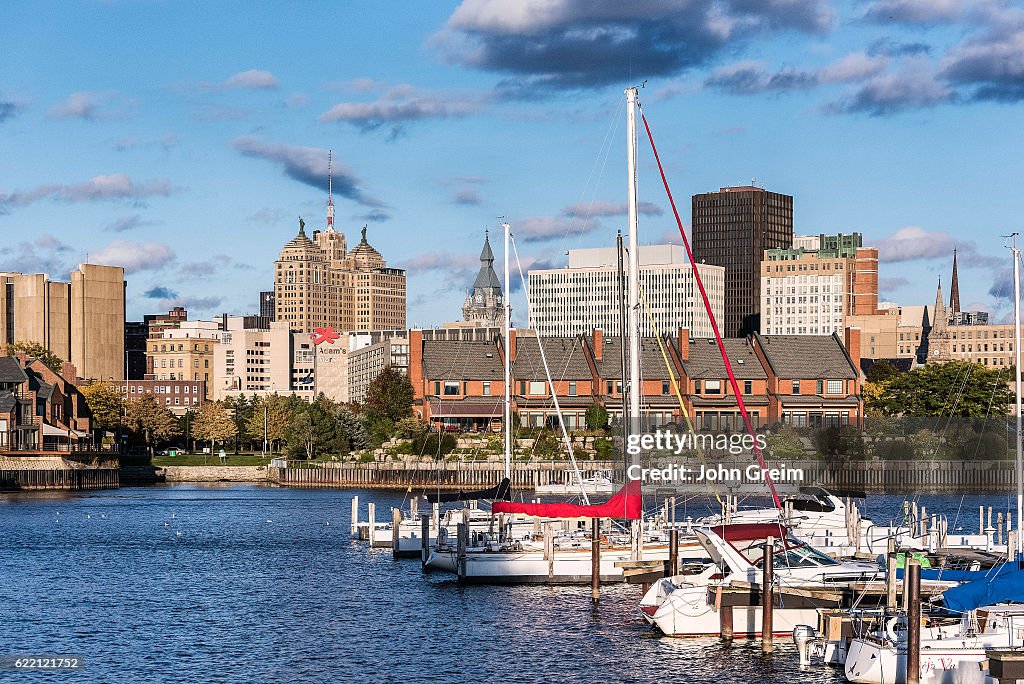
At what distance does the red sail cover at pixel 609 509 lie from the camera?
2379 inches

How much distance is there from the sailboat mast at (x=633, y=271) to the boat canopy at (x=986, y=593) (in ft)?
57.6

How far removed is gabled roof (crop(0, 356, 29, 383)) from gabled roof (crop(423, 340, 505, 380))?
4668 cm

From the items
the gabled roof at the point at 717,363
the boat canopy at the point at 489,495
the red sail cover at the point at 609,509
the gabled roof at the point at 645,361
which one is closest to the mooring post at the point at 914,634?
the red sail cover at the point at 609,509

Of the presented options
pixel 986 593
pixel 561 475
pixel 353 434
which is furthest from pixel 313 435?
pixel 986 593

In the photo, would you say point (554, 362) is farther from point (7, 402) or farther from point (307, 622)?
point (307, 622)

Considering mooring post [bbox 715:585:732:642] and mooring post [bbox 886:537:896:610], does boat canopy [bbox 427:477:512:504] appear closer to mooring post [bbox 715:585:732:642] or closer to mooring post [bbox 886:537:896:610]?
mooring post [bbox 715:585:732:642]

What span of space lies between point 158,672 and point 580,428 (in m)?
118

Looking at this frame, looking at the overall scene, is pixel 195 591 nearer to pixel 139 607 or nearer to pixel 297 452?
pixel 139 607

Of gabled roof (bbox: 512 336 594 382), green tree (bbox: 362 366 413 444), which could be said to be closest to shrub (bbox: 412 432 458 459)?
green tree (bbox: 362 366 413 444)

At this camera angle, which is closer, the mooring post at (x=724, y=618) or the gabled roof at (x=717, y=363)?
the mooring post at (x=724, y=618)

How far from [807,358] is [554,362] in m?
27.3

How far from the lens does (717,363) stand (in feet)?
548

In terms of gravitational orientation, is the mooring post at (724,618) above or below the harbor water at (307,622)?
above

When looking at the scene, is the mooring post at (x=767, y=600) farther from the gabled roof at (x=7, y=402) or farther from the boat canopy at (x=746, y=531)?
the gabled roof at (x=7, y=402)
